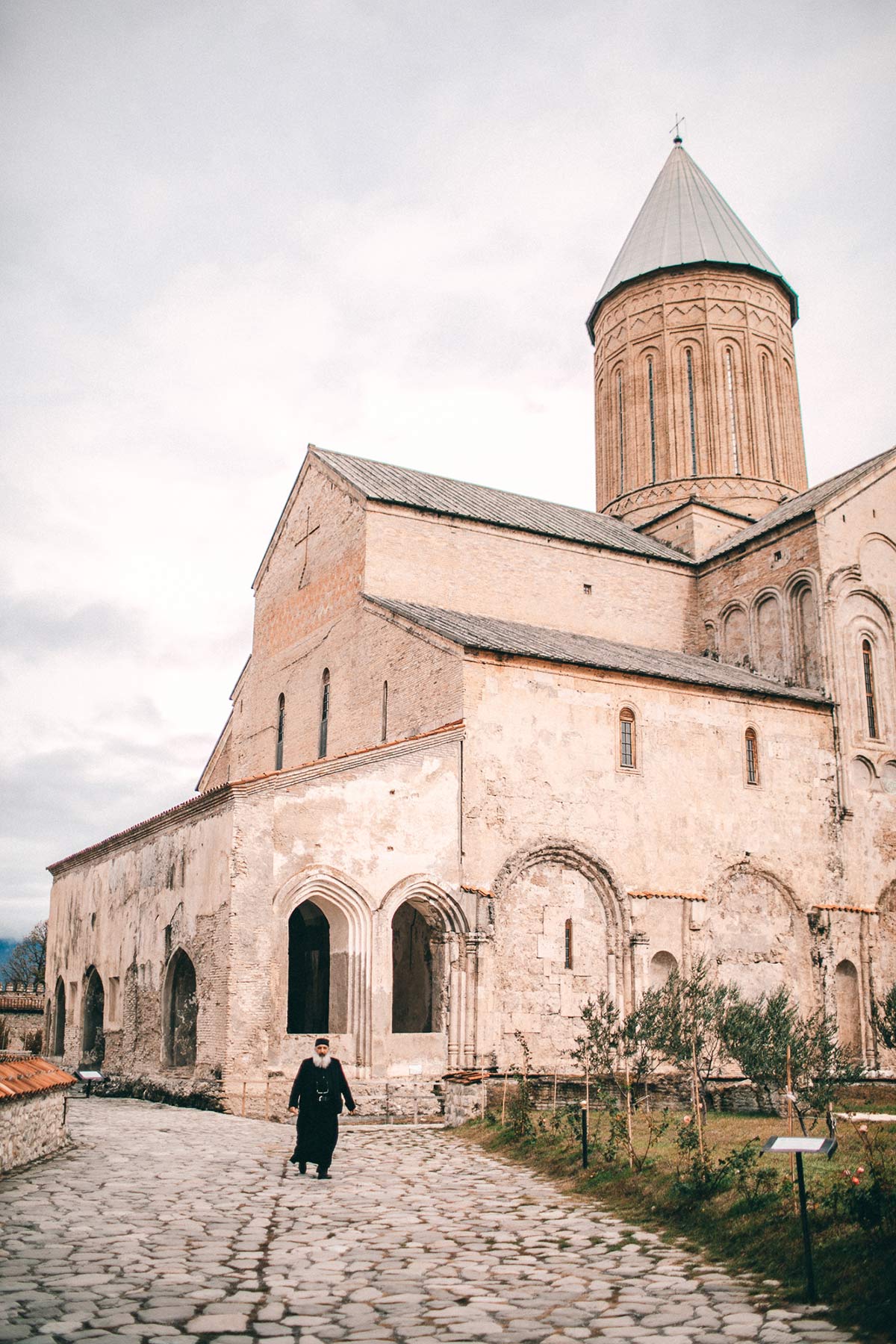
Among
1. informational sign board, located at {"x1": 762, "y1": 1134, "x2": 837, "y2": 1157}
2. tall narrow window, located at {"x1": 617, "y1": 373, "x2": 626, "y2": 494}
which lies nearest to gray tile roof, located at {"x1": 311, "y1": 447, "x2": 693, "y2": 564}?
tall narrow window, located at {"x1": 617, "y1": 373, "x2": 626, "y2": 494}

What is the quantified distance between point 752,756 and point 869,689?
3.80 m

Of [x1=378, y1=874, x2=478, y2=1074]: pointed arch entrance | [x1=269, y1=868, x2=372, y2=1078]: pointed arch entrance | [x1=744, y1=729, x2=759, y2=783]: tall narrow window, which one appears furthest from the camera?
[x1=744, y1=729, x2=759, y2=783]: tall narrow window

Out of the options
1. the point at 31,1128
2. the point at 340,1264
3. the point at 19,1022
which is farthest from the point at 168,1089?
the point at 19,1022

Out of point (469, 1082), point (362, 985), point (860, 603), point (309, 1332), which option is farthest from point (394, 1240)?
point (860, 603)

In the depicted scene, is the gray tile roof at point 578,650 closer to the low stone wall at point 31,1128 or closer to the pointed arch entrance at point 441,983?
the pointed arch entrance at point 441,983

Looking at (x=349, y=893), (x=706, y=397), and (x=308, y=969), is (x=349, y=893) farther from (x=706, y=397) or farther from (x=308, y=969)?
(x=706, y=397)

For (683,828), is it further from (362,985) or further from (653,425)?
(653,425)

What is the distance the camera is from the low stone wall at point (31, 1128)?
8.48 meters

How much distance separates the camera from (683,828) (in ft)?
62.4

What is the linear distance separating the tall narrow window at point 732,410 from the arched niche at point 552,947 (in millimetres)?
13380

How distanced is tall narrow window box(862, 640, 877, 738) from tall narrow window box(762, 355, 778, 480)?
6561mm

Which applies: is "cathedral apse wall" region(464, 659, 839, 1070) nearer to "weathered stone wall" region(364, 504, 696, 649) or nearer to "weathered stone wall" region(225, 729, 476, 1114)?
"weathered stone wall" region(225, 729, 476, 1114)

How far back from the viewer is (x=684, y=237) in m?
28.9

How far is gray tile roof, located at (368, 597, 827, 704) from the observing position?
18344mm
